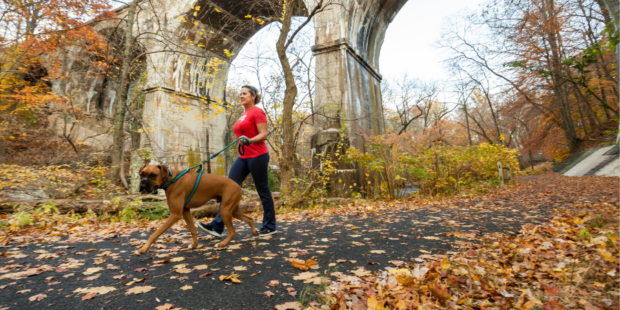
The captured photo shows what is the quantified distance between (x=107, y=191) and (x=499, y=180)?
1363 centimetres

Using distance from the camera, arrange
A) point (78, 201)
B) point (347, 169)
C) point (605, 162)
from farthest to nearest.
Result: point (605, 162)
point (347, 169)
point (78, 201)

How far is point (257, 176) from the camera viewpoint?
397 centimetres

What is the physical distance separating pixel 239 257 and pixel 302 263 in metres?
0.77

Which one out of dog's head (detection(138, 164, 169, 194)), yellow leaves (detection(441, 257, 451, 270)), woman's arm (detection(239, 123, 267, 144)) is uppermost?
woman's arm (detection(239, 123, 267, 144))

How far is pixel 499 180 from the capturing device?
36.3 ft

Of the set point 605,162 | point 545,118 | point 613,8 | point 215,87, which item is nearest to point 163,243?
point 613,8

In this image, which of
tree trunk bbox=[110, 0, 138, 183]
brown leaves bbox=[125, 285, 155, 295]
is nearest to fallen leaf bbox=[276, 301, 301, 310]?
brown leaves bbox=[125, 285, 155, 295]

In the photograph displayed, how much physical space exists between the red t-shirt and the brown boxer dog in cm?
52

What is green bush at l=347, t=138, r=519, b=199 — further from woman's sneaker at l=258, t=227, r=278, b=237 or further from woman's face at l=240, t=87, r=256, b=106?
woman's face at l=240, t=87, r=256, b=106

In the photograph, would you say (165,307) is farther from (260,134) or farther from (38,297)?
(260,134)

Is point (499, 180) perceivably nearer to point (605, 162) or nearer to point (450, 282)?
point (605, 162)

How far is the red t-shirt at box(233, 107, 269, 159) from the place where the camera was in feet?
12.8

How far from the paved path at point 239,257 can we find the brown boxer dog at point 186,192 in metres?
0.38

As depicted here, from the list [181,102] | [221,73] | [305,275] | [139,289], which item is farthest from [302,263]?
[221,73]
